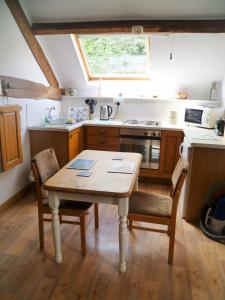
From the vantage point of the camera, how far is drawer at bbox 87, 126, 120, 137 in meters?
3.64

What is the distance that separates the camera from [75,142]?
3.45 m

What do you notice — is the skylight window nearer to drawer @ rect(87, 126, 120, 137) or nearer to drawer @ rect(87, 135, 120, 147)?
drawer @ rect(87, 126, 120, 137)

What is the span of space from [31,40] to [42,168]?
80.8 inches

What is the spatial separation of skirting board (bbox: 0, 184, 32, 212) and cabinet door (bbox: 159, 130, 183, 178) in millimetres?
1949

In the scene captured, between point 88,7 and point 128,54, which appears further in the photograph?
point 128,54

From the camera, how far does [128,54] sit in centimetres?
372

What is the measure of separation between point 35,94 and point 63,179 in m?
1.94

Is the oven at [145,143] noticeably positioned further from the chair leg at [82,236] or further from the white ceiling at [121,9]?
the chair leg at [82,236]

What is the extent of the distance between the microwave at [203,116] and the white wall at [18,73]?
2232 millimetres

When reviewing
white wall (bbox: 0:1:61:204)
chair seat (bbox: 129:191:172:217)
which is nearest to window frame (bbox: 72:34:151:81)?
white wall (bbox: 0:1:61:204)

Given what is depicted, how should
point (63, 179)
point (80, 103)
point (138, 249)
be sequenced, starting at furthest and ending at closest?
Result: point (80, 103) → point (138, 249) → point (63, 179)

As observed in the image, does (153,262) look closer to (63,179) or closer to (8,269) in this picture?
(63,179)

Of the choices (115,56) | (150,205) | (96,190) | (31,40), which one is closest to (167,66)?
(115,56)

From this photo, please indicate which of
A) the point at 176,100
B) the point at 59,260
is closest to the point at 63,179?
the point at 59,260
